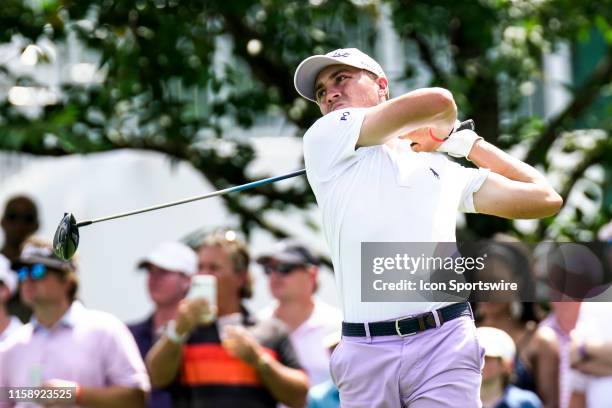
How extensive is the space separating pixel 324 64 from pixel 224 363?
8.91ft

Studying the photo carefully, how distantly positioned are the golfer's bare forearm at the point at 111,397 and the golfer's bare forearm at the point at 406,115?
9.51 feet

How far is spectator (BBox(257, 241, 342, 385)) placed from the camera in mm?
8016

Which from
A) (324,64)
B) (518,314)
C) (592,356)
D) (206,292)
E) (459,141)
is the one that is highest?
(324,64)

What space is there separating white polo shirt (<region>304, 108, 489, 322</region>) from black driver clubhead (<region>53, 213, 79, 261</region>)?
45.5 inches

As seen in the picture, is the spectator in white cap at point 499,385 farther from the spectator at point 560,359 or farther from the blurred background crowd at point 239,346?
the spectator at point 560,359

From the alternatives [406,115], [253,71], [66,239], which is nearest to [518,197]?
[406,115]

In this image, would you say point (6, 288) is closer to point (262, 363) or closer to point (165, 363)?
point (165, 363)

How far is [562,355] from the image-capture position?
7707 millimetres

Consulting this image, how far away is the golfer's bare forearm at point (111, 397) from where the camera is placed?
7559 millimetres

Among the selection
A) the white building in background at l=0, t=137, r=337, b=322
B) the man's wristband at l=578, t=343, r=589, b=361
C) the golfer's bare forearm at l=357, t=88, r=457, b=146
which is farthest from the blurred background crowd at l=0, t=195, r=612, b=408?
the white building in background at l=0, t=137, r=337, b=322

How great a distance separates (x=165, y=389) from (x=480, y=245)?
1921mm

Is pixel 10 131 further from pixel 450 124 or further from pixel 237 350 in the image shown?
pixel 450 124

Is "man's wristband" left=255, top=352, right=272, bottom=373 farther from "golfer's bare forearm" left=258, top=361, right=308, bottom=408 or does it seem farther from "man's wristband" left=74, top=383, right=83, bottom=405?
"man's wristband" left=74, top=383, right=83, bottom=405

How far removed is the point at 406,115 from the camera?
5.10 m
